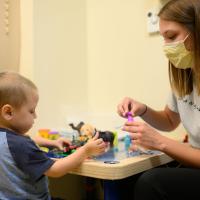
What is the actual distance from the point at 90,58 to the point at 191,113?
2.55 feet

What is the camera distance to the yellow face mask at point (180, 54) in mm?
1026

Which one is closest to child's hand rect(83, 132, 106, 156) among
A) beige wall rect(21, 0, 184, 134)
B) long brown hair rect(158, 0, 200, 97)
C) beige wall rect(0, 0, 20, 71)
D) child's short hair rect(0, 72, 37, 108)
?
child's short hair rect(0, 72, 37, 108)

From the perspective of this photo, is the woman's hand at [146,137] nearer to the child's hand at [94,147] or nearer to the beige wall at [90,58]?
the child's hand at [94,147]

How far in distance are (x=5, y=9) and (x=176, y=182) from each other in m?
1.09

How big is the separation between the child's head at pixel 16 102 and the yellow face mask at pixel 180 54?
450 mm

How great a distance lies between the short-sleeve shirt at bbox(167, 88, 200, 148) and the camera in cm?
104

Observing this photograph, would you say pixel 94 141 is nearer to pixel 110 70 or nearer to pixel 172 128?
pixel 172 128

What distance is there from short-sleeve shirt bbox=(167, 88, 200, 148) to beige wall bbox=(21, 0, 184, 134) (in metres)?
0.34

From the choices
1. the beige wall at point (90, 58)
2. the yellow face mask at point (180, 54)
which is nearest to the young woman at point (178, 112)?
the yellow face mask at point (180, 54)

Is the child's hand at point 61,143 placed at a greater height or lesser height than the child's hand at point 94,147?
lesser

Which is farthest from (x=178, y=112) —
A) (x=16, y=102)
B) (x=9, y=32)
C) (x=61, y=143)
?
(x=9, y=32)

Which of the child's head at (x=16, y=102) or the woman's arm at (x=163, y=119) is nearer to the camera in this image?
the child's head at (x=16, y=102)

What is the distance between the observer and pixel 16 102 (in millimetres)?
935

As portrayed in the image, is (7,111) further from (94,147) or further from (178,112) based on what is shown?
(178,112)
